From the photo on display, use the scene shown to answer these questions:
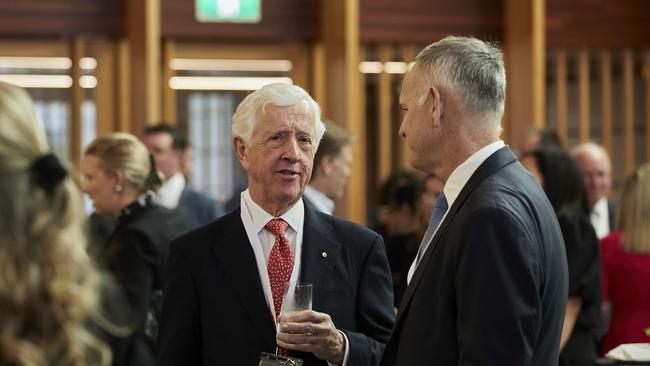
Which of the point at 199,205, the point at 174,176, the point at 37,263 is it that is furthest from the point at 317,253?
the point at 174,176

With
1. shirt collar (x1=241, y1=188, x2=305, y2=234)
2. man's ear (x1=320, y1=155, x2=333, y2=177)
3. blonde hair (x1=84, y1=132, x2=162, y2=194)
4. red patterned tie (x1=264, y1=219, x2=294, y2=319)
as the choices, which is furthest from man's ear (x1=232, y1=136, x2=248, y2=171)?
man's ear (x1=320, y1=155, x2=333, y2=177)

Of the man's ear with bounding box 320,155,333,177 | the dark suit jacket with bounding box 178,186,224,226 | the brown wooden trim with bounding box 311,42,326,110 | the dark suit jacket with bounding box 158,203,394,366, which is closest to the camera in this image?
the dark suit jacket with bounding box 158,203,394,366

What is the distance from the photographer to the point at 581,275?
4.89 m

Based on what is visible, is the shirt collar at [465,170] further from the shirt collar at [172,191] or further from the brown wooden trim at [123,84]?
the brown wooden trim at [123,84]

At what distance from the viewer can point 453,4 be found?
8.72 m

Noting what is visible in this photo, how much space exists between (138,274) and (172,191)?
8.12 feet

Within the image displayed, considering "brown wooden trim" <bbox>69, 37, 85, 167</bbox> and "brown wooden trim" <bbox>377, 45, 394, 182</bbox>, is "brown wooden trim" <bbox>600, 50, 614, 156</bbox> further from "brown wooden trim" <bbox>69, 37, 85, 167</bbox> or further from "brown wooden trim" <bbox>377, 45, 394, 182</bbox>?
"brown wooden trim" <bbox>69, 37, 85, 167</bbox>

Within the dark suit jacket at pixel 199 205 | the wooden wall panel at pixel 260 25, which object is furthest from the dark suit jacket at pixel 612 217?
the wooden wall panel at pixel 260 25

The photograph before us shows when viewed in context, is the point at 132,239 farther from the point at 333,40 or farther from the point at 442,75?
the point at 333,40

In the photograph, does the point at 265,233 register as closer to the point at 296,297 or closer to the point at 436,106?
the point at 296,297

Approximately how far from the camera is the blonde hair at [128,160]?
4535mm

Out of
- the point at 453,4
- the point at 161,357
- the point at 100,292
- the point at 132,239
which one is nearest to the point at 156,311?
the point at 132,239

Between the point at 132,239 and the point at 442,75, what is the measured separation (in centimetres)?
210

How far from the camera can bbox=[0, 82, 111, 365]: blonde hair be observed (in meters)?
1.56
